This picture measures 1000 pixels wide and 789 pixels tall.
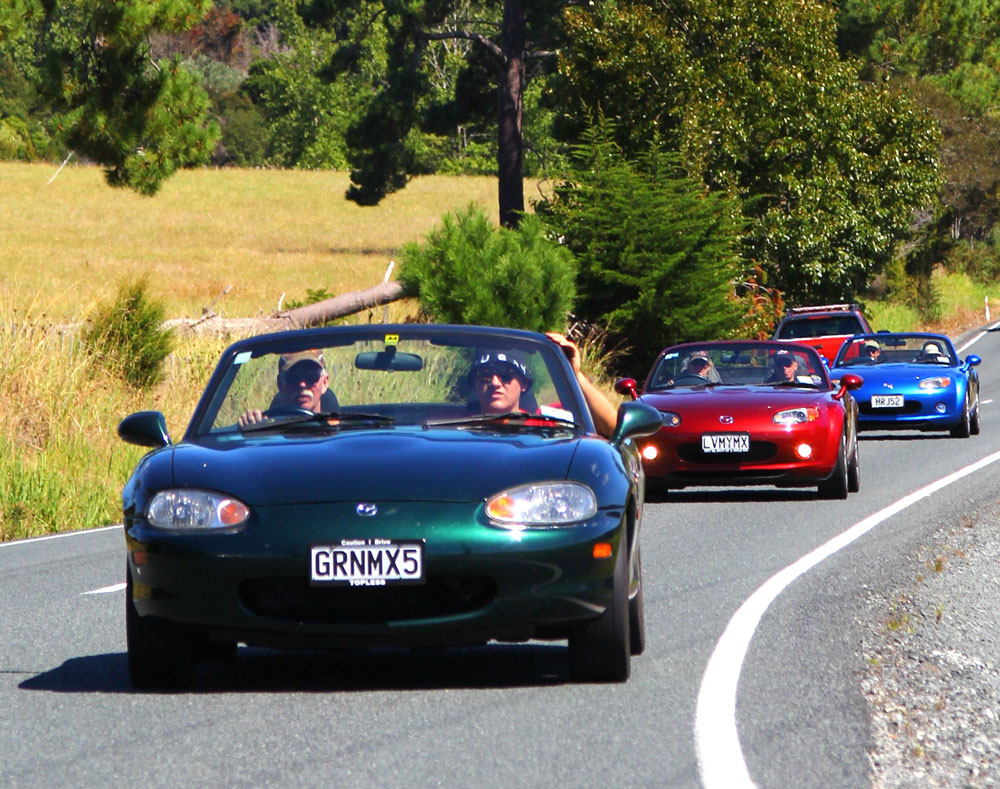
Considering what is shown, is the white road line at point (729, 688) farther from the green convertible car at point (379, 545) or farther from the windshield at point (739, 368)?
the windshield at point (739, 368)

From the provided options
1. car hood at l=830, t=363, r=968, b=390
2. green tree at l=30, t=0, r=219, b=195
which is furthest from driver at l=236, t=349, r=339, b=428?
green tree at l=30, t=0, r=219, b=195

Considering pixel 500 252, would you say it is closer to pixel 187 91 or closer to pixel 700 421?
pixel 187 91

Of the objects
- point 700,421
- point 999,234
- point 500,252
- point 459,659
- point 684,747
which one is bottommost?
point 999,234

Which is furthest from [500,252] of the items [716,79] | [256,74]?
[256,74]

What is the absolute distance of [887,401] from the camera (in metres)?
22.0

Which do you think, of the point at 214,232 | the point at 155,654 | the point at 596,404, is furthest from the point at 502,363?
the point at 214,232

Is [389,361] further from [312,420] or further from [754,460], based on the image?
[754,460]

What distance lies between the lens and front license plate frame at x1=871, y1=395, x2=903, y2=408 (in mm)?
21891

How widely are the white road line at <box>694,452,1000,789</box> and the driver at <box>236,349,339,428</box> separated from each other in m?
1.88

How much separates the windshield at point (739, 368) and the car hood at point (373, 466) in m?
9.06

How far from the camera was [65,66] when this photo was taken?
24.5 m

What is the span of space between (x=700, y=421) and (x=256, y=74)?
105 meters

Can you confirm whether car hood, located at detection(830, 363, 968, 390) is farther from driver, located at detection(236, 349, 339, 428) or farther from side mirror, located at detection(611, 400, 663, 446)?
driver, located at detection(236, 349, 339, 428)

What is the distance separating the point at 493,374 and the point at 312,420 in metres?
0.75
